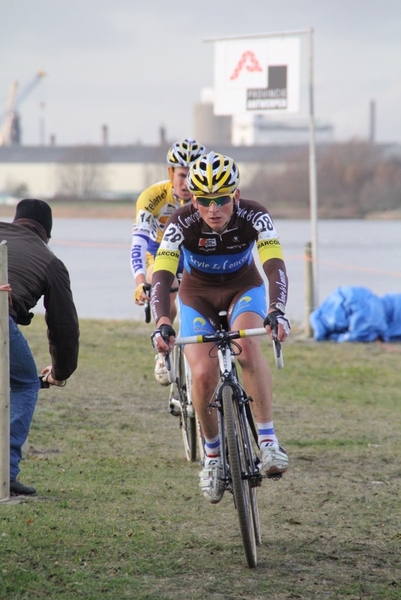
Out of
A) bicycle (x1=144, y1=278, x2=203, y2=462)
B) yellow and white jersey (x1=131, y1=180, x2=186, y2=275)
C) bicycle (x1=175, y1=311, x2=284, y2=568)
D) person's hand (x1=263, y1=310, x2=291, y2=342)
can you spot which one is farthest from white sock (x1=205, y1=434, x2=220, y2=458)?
yellow and white jersey (x1=131, y1=180, x2=186, y2=275)

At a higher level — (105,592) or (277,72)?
(277,72)

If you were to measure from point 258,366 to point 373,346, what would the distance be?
9516 mm

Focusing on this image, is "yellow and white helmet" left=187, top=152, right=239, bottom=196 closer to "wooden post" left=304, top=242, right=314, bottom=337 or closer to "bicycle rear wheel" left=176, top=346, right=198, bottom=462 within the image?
"bicycle rear wheel" left=176, top=346, right=198, bottom=462

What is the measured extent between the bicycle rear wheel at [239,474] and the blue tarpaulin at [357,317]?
9993 mm

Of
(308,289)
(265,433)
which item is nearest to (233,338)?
(265,433)

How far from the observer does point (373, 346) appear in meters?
14.8

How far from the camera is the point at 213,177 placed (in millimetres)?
5609

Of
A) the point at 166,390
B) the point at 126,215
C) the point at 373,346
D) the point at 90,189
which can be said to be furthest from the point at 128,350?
the point at 90,189

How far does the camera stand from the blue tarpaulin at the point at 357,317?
15.0 meters

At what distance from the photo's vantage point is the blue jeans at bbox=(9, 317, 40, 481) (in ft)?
19.8

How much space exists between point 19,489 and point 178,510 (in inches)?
40.9

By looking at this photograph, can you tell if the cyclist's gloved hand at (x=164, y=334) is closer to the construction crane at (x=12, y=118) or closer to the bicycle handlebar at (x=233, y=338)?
the bicycle handlebar at (x=233, y=338)

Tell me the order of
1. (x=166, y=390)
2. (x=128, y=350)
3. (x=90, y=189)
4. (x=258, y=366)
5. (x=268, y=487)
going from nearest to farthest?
1. (x=258, y=366)
2. (x=268, y=487)
3. (x=166, y=390)
4. (x=128, y=350)
5. (x=90, y=189)

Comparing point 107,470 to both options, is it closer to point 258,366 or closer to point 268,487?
point 268,487
